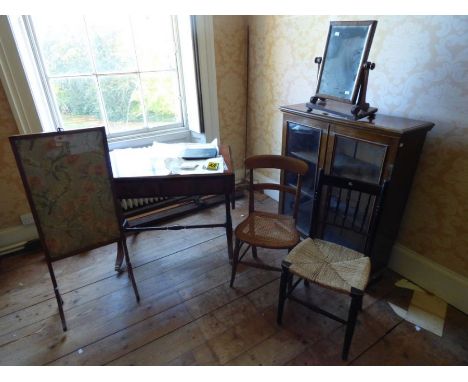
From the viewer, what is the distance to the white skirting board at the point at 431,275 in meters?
1.82

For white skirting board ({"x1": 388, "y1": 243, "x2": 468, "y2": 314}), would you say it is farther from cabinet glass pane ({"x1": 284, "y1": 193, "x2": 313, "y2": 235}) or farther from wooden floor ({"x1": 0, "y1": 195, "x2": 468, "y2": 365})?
cabinet glass pane ({"x1": 284, "y1": 193, "x2": 313, "y2": 235})

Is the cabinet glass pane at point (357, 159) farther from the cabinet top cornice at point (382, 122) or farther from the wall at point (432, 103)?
the wall at point (432, 103)

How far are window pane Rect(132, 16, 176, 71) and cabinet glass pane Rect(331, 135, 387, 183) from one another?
6.09 feet

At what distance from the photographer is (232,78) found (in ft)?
9.98

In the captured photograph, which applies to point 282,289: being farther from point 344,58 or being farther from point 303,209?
point 344,58

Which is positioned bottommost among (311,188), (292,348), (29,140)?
(292,348)

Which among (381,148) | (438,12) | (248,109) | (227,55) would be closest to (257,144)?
(248,109)

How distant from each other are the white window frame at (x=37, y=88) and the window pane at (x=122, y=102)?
133mm

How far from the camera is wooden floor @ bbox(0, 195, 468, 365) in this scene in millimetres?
1604

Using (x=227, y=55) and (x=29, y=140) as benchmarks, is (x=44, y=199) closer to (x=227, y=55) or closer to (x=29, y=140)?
(x=29, y=140)

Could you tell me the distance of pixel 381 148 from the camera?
1.71m

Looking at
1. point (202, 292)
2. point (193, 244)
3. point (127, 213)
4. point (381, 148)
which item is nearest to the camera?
point (381, 148)

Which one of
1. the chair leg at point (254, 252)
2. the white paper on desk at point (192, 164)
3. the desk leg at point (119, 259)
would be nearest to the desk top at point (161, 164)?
the white paper on desk at point (192, 164)

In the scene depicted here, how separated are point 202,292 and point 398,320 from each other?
1238 mm
